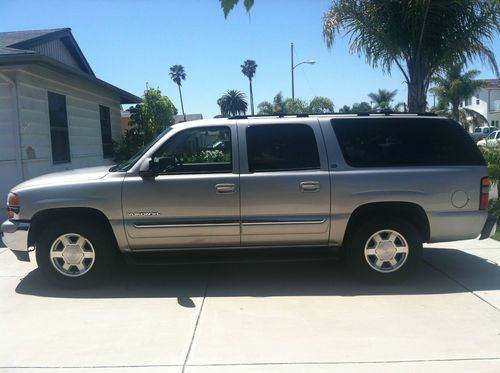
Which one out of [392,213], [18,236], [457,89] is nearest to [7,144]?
[18,236]

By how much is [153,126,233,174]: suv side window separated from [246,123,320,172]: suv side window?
0.27 meters

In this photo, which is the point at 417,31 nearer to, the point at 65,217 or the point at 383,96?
the point at 65,217

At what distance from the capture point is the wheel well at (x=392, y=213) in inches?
220

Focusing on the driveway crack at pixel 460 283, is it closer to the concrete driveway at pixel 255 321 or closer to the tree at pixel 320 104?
the concrete driveway at pixel 255 321

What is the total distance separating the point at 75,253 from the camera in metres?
5.58

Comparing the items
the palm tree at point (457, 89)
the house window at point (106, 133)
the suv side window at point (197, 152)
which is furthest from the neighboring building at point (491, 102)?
the suv side window at point (197, 152)

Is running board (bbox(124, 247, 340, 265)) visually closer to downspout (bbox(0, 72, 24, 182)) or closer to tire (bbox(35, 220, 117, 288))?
tire (bbox(35, 220, 117, 288))

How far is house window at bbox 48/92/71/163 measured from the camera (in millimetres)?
11289

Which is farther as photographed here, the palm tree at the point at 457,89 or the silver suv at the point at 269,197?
the palm tree at the point at 457,89

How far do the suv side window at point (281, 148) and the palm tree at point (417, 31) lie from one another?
547cm

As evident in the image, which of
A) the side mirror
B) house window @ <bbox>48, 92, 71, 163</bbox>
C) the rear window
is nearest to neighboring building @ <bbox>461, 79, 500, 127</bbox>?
house window @ <bbox>48, 92, 71, 163</bbox>

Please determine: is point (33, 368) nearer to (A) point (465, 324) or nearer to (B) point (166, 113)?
(A) point (465, 324)

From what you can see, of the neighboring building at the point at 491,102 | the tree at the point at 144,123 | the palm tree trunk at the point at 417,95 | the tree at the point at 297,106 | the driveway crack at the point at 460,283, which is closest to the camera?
the driveway crack at the point at 460,283

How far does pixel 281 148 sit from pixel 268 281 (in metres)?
1.58
